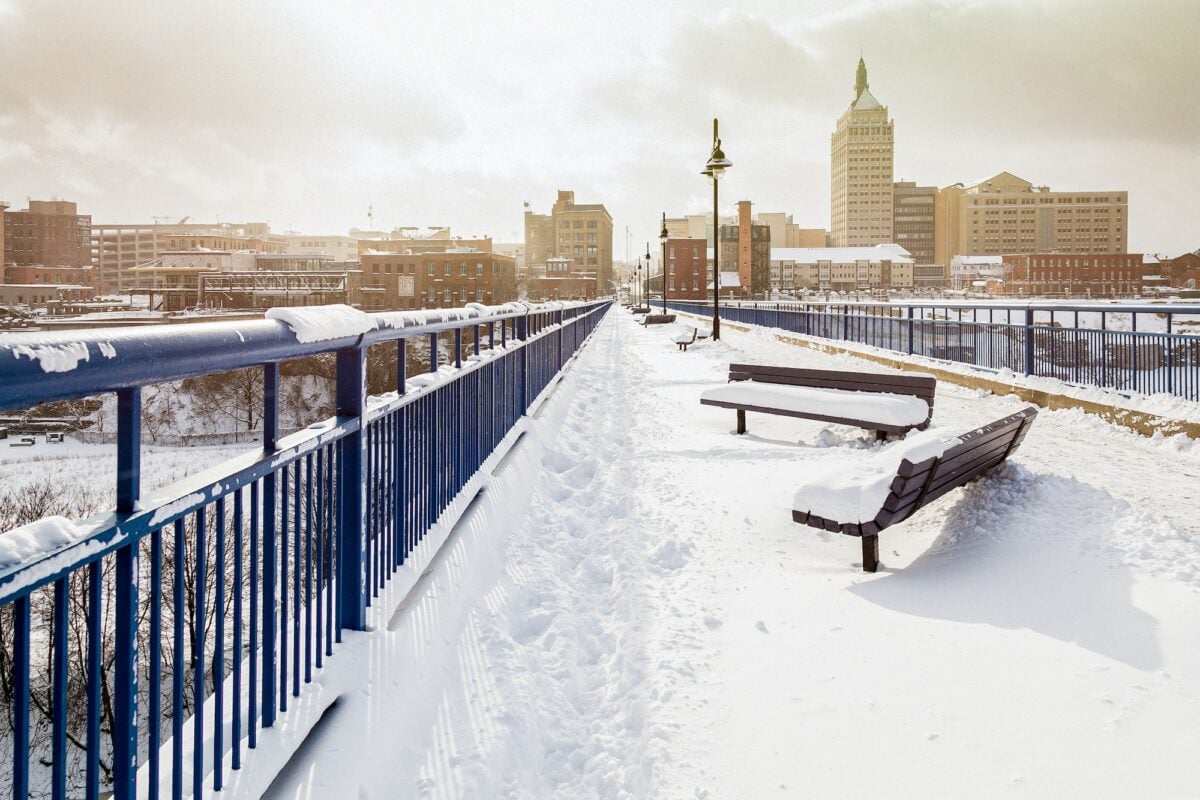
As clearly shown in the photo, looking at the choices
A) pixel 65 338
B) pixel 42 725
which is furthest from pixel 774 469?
pixel 42 725

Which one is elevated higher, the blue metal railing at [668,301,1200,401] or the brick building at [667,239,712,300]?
the brick building at [667,239,712,300]

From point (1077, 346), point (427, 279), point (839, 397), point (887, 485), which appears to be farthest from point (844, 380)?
point (427, 279)

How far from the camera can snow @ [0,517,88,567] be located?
1.33m

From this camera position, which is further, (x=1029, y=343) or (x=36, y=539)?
(x=1029, y=343)

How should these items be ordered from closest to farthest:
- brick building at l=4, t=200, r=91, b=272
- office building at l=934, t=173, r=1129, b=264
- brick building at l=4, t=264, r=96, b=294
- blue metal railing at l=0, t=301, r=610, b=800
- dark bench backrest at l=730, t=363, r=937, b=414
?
blue metal railing at l=0, t=301, r=610, b=800, dark bench backrest at l=730, t=363, r=937, b=414, brick building at l=4, t=264, r=96, b=294, brick building at l=4, t=200, r=91, b=272, office building at l=934, t=173, r=1129, b=264

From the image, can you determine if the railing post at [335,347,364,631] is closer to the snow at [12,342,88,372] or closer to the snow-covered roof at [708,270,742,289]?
the snow at [12,342,88,372]

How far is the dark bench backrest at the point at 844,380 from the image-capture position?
30.1 feet

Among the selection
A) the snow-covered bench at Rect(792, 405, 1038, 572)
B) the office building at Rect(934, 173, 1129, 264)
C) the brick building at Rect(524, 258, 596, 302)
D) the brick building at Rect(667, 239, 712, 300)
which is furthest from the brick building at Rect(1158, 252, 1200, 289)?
the snow-covered bench at Rect(792, 405, 1038, 572)

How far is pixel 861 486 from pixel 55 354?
13.9 feet

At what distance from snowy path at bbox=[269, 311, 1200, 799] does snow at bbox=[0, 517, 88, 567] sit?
3.99ft

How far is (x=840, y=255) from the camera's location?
170 meters

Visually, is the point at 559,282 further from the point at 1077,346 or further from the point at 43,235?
the point at 1077,346

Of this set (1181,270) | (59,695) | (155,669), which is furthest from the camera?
(1181,270)

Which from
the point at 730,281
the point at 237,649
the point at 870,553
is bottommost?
the point at 870,553
